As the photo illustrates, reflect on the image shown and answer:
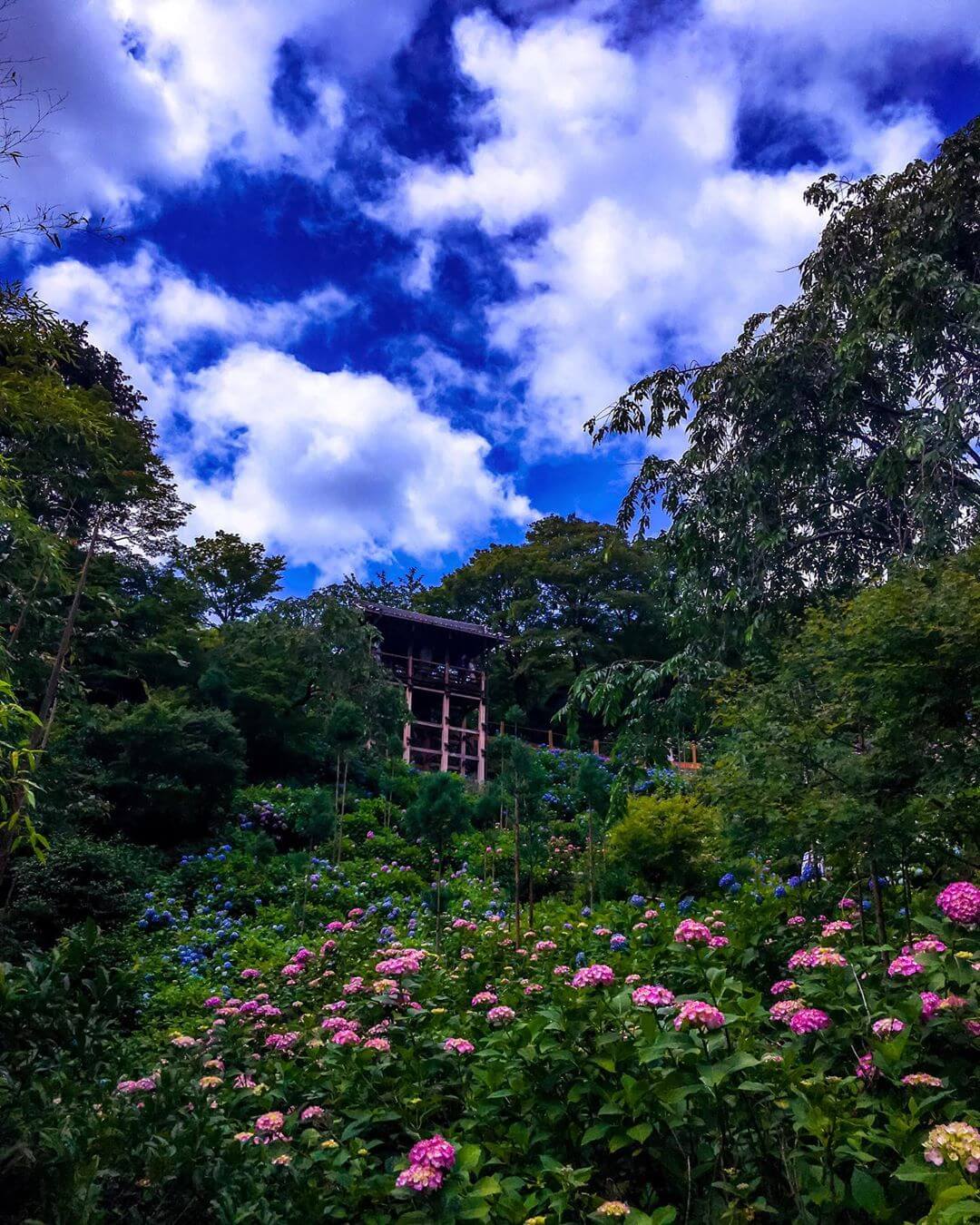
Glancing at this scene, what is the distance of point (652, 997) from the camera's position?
212 cm

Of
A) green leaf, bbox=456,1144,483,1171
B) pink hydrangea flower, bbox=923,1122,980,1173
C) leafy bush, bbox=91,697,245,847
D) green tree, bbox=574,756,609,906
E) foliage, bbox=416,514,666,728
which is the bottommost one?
green leaf, bbox=456,1144,483,1171

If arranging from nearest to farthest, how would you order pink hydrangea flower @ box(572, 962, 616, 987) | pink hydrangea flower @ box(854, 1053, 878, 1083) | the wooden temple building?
pink hydrangea flower @ box(854, 1053, 878, 1083), pink hydrangea flower @ box(572, 962, 616, 987), the wooden temple building

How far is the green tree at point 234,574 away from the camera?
65.8 feet

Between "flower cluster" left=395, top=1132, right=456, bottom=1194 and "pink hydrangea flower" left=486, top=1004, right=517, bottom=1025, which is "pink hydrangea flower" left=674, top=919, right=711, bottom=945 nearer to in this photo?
"pink hydrangea flower" left=486, top=1004, right=517, bottom=1025

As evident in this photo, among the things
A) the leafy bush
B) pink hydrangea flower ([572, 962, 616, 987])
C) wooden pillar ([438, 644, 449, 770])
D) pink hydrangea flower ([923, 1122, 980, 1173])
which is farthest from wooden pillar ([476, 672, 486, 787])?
pink hydrangea flower ([923, 1122, 980, 1173])

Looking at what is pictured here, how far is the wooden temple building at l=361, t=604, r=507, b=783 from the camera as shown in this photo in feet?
58.9

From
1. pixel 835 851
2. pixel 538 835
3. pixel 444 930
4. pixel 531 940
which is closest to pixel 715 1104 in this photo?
pixel 835 851

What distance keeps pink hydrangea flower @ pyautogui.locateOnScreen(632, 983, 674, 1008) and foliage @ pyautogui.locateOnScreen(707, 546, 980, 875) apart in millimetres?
1693

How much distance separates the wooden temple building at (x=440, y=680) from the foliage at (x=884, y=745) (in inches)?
522

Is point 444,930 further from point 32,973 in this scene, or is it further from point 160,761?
point 160,761

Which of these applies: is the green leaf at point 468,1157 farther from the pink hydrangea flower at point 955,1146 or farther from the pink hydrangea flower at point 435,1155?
the pink hydrangea flower at point 955,1146

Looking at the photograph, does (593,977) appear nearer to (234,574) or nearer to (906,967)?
(906,967)

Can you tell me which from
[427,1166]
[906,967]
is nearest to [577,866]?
[906,967]

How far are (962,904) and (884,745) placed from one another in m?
1.59
